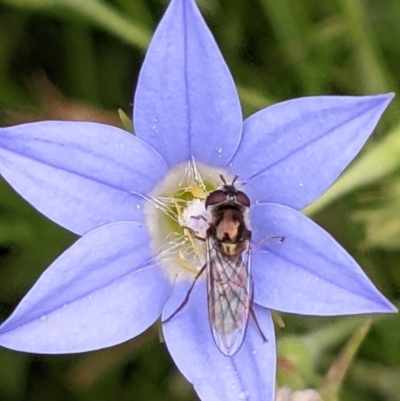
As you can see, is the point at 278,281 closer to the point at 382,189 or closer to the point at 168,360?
the point at 382,189

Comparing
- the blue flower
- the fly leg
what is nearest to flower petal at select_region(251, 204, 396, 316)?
the blue flower

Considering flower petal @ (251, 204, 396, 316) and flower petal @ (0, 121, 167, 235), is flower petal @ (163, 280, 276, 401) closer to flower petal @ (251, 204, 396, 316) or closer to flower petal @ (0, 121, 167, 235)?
flower petal @ (251, 204, 396, 316)

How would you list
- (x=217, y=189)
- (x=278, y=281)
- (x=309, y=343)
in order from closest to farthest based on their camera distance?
(x=278, y=281), (x=217, y=189), (x=309, y=343)

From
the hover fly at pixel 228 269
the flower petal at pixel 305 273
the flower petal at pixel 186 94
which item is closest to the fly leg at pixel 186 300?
the hover fly at pixel 228 269

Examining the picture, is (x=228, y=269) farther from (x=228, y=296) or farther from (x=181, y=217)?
(x=181, y=217)

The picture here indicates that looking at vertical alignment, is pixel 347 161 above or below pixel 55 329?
above

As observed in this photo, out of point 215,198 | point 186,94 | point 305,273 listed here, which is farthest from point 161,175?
point 305,273

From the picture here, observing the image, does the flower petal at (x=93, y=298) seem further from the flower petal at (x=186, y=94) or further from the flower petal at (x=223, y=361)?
the flower petal at (x=186, y=94)

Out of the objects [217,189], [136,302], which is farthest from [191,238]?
[136,302]
